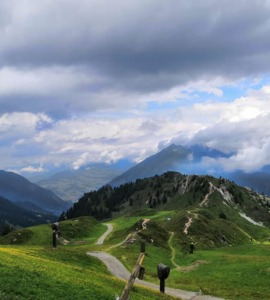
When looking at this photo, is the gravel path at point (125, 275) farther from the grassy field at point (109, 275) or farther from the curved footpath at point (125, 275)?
the grassy field at point (109, 275)

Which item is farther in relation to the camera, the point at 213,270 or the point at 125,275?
the point at 213,270

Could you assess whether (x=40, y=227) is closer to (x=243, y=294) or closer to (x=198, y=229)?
(x=198, y=229)

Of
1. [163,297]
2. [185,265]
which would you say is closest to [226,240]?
[185,265]

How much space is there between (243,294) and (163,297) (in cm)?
1597

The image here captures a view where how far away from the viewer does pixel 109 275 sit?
209 ft

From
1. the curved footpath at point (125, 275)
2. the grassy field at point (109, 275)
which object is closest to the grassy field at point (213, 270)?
the grassy field at point (109, 275)

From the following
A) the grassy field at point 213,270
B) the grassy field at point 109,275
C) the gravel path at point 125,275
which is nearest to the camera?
the grassy field at point 109,275

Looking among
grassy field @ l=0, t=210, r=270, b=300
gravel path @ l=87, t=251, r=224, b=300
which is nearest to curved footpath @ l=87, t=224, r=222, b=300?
gravel path @ l=87, t=251, r=224, b=300

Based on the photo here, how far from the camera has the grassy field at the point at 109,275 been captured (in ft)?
107

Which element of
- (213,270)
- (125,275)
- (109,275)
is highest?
(213,270)

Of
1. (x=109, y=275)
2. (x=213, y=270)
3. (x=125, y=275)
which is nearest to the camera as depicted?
(x=109, y=275)

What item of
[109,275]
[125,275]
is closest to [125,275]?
[125,275]

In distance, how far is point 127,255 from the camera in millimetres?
90312

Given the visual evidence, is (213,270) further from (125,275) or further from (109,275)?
(109,275)
